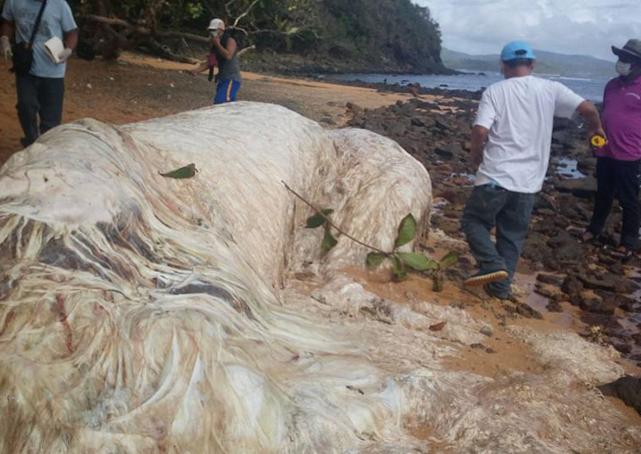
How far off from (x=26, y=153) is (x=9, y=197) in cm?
45

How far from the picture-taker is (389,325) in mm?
4551

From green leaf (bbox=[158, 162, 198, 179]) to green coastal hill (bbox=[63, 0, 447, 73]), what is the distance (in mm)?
10646

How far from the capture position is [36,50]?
7020mm

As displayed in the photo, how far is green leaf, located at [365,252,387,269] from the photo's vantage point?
5477mm

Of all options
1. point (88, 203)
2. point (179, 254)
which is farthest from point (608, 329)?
point (88, 203)

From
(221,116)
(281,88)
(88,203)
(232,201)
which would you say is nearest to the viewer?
(88,203)

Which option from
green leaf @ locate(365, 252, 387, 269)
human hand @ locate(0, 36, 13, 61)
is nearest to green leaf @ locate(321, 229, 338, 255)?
green leaf @ locate(365, 252, 387, 269)

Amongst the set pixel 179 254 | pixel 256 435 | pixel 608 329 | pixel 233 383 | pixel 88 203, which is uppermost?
pixel 88 203

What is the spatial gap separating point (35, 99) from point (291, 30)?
13.9 metres

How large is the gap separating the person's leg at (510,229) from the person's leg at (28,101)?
4.67 meters

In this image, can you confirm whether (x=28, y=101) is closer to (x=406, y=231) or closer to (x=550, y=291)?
(x=406, y=231)

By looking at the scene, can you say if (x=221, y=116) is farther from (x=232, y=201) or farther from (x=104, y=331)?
(x=104, y=331)

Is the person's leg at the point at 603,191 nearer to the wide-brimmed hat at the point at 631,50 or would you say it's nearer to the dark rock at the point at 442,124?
the wide-brimmed hat at the point at 631,50

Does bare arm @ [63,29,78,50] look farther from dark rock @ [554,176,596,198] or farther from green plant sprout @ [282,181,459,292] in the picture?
dark rock @ [554,176,596,198]
